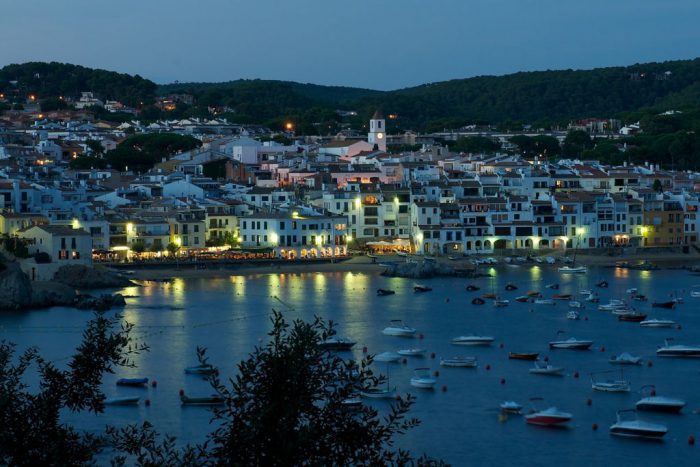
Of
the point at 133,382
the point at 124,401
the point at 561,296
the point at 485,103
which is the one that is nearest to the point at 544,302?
the point at 561,296

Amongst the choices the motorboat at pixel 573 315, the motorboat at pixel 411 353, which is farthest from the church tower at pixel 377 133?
the motorboat at pixel 411 353

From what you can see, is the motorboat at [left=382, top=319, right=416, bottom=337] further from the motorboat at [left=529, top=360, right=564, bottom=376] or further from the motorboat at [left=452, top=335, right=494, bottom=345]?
the motorboat at [left=529, top=360, right=564, bottom=376]

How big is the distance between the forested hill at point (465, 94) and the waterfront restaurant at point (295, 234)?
27124 mm

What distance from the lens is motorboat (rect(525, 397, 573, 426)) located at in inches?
472

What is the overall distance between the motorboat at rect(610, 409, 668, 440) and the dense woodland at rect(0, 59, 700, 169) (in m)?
26.9

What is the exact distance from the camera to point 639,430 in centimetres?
1155

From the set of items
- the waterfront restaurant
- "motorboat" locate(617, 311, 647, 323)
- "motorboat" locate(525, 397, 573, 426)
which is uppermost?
the waterfront restaurant

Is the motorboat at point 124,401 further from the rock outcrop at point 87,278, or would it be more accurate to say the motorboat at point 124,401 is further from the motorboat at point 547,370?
the rock outcrop at point 87,278

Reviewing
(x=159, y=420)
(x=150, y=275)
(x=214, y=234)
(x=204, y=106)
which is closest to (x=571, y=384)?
(x=159, y=420)

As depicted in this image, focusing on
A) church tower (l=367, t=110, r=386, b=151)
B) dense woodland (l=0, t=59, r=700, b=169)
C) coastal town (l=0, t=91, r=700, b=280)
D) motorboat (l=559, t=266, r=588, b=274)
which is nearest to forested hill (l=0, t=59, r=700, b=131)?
dense woodland (l=0, t=59, r=700, b=169)

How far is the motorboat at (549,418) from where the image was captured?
1199 cm

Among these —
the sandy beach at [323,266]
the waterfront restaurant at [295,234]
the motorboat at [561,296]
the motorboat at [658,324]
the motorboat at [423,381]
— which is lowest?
the motorboat at [423,381]

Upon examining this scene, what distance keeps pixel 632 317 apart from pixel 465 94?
169 feet

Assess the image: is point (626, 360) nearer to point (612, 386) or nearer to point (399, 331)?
point (612, 386)
